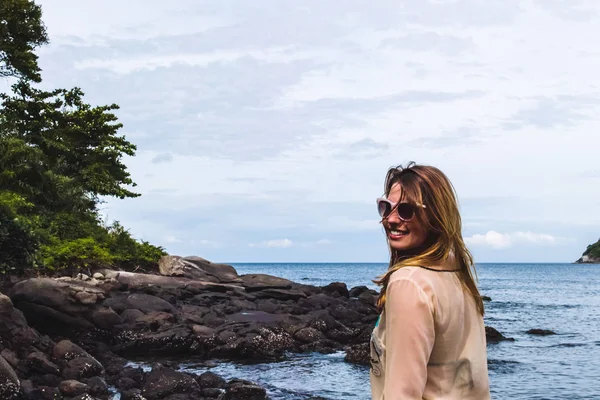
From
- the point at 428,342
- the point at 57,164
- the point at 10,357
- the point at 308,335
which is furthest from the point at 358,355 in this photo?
the point at 57,164

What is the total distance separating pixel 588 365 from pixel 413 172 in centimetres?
1964

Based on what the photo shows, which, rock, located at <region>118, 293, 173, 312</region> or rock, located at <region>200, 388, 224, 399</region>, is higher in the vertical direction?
rock, located at <region>118, 293, 173, 312</region>

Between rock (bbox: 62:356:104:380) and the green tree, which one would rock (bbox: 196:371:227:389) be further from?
the green tree

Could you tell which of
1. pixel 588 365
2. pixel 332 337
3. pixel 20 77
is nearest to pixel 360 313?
pixel 332 337

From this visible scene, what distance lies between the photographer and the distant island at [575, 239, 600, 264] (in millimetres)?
176637

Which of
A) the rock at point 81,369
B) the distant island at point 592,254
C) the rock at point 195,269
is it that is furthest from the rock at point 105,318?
the distant island at point 592,254

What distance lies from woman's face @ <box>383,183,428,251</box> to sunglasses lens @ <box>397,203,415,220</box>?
13mm

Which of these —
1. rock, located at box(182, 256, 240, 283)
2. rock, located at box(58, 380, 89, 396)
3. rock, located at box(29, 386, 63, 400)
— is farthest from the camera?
rock, located at box(182, 256, 240, 283)

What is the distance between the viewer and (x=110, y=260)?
26.7 metres

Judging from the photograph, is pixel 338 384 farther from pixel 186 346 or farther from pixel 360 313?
pixel 360 313

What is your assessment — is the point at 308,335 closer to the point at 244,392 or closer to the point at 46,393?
the point at 244,392

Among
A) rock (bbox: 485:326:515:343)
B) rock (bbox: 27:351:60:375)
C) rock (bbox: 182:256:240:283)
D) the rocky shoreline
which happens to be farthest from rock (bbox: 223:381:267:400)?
rock (bbox: 182:256:240:283)

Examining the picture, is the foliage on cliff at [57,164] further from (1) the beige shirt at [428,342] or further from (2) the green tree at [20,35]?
(1) the beige shirt at [428,342]

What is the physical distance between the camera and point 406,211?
2391 millimetres
